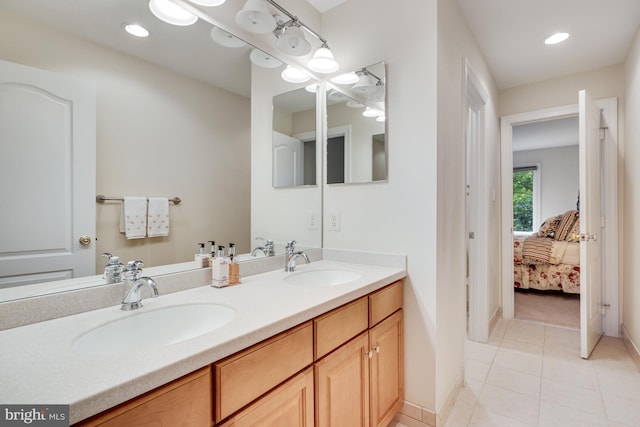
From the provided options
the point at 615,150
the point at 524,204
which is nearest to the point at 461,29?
the point at 615,150

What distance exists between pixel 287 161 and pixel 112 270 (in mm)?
1141

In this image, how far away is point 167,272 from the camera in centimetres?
126

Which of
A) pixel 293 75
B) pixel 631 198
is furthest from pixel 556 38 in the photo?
pixel 293 75

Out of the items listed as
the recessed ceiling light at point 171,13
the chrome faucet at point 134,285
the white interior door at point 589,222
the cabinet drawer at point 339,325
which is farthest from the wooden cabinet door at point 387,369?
the white interior door at point 589,222

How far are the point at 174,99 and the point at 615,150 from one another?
3.54 meters

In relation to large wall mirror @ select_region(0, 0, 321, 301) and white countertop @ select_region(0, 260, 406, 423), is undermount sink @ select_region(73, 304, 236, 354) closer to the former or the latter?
white countertop @ select_region(0, 260, 406, 423)

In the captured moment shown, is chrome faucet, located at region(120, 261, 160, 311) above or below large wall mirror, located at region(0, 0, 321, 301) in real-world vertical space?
below

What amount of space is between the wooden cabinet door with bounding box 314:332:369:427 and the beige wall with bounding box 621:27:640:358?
2298mm

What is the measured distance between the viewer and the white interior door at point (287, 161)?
1890mm

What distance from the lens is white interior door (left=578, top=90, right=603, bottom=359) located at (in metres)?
2.32

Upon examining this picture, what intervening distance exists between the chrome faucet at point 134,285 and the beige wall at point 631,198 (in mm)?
3122

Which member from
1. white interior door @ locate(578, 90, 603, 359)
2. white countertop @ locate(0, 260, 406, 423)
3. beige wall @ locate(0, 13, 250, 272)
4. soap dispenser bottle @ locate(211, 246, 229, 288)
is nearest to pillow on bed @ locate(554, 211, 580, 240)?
white interior door @ locate(578, 90, 603, 359)

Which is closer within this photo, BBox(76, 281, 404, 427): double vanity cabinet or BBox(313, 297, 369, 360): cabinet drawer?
BBox(76, 281, 404, 427): double vanity cabinet

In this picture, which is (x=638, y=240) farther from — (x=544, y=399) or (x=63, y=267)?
(x=63, y=267)
